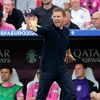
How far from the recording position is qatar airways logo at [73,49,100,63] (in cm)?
1098

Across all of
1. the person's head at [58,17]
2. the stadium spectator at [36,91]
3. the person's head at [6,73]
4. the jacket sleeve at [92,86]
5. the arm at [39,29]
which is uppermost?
the person's head at [58,17]

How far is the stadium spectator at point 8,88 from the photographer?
10.5m

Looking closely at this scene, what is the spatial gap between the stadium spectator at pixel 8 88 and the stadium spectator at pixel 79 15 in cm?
193

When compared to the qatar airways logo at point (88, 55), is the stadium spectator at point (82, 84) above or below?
below

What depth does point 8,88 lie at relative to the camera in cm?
1055

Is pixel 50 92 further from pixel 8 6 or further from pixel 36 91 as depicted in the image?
pixel 8 6

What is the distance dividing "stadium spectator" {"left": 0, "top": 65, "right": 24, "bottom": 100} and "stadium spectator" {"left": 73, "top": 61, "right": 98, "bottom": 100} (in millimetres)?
1092

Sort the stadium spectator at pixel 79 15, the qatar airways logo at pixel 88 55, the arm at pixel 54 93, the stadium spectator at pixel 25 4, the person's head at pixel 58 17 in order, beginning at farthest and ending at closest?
the stadium spectator at pixel 25 4 → the stadium spectator at pixel 79 15 → the qatar airways logo at pixel 88 55 → the arm at pixel 54 93 → the person's head at pixel 58 17

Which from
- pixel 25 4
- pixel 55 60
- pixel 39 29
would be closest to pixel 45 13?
pixel 25 4

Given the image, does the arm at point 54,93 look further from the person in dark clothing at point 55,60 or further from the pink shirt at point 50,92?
the person in dark clothing at point 55,60

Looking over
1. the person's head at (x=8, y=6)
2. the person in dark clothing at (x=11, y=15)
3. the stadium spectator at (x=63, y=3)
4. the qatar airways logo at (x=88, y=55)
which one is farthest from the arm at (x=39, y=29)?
the stadium spectator at (x=63, y=3)

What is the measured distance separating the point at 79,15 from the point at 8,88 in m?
2.44

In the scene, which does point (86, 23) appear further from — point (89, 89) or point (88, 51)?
point (89, 89)

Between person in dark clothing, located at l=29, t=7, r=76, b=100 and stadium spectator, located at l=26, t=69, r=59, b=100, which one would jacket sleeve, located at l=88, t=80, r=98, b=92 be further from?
person in dark clothing, located at l=29, t=7, r=76, b=100
